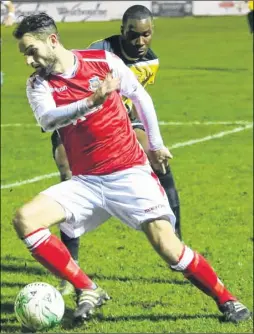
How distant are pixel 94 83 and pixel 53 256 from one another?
1325 mm

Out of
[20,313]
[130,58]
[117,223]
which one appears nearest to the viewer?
[20,313]

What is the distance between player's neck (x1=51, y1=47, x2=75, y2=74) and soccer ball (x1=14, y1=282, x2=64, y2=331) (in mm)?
1602

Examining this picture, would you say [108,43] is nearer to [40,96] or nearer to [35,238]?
[40,96]

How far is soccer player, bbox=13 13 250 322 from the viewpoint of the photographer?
6.48 meters

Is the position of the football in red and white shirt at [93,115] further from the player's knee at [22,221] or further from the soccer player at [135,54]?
the player's knee at [22,221]

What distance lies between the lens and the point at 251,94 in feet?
76.3

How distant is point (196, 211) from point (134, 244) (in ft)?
5.97

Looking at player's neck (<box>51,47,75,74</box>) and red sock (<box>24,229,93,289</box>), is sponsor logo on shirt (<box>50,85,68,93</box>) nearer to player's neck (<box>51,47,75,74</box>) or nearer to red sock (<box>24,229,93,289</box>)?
player's neck (<box>51,47,75,74</box>)

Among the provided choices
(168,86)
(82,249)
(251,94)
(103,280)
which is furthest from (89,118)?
(168,86)

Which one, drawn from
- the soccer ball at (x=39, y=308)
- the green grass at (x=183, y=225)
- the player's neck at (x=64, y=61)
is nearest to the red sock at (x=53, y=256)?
the soccer ball at (x=39, y=308)

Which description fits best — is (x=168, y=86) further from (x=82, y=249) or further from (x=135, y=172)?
(x=135, y=172)

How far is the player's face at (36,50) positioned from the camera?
615 cm

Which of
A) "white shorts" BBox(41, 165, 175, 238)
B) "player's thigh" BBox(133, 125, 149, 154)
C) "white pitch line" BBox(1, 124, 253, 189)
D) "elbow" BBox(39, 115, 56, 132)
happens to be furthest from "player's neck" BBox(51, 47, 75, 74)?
"white pitch line" BBox(1, 124, 253, 189)

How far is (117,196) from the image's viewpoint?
22.3 feet
